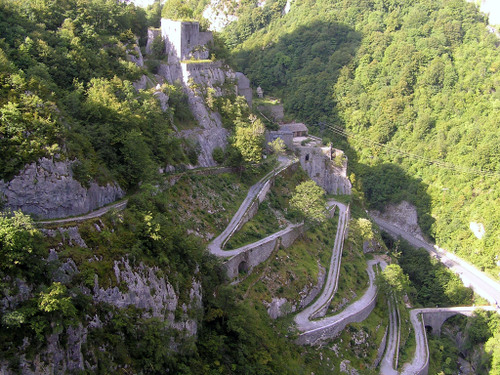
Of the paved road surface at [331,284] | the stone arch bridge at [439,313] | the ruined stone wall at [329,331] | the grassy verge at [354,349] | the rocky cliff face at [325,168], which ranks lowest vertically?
the stone arch bridge at [439,313]

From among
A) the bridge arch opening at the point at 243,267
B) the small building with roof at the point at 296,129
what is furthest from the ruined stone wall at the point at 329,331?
the small building with roof at the point at 296,129

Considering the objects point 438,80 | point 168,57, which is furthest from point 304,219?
point 438,80

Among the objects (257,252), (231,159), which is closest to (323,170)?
(231,159)

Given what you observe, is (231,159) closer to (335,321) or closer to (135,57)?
(135,57)

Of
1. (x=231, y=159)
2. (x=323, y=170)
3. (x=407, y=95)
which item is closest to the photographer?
(x=231, y=159)

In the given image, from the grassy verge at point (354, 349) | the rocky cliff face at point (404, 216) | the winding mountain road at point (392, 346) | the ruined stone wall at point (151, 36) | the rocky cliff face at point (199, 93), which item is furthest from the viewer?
the rocky cliff face at point (404, 216)

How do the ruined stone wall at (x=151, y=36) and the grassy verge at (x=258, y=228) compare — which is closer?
the grassy verge at (x=258, y=228)

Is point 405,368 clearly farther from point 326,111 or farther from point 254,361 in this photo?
point 326,111

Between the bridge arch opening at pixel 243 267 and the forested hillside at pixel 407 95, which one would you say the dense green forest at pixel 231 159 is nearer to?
the forested hillside at pixel 407 95
